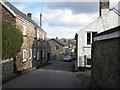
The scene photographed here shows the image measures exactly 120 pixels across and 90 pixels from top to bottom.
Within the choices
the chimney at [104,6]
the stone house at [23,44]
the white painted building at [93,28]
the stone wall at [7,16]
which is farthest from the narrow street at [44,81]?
the chimney at [104,6]

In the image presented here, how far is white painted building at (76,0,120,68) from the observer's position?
3472cm

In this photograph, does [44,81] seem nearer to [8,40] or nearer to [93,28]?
[8,40]

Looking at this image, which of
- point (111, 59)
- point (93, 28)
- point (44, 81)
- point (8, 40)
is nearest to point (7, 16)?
point (8, 40)

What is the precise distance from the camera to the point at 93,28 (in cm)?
3534

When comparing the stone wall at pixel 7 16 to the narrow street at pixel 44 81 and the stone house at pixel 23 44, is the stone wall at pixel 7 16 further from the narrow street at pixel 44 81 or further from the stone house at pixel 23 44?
the narrow street at pixel 44 81

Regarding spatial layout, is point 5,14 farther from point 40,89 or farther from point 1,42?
point 40,89

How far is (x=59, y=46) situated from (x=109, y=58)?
78.4 meters

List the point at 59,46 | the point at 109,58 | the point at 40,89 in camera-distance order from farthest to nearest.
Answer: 1. the point at 59,46
2. the point at 40,89
3. the point at 109,58

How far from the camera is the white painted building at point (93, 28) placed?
114 feet

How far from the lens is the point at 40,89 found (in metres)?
16.5

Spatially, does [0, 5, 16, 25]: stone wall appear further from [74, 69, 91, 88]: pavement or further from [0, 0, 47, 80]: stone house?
[74, 69, 91, 88]: pavement

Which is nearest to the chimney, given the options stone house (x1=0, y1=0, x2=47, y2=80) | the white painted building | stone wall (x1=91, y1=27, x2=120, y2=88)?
the white painted building

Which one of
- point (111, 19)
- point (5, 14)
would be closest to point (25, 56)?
point (5, 14)

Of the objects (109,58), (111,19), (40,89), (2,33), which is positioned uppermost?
(111,19)
